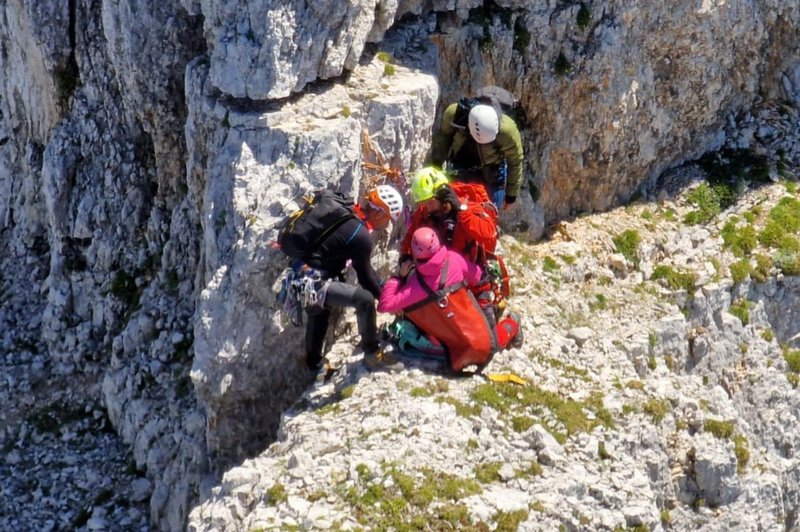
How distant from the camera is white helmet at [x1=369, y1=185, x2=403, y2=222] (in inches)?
583

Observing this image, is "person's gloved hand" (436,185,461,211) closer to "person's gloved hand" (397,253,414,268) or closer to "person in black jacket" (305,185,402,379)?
"person in black jacket" (305,185,402,379)

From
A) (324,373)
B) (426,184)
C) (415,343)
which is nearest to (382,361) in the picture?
(415,343)

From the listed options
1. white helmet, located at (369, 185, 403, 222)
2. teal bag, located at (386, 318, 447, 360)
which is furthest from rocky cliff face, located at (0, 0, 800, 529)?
teal bag, located at (386, 318, 447, 360)

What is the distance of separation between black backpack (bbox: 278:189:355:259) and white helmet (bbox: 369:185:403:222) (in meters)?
0.95

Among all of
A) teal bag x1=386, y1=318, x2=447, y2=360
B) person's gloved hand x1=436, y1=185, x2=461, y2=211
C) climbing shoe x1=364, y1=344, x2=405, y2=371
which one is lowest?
climbing shoe x1=364, y1=344, x2=405, y2=371

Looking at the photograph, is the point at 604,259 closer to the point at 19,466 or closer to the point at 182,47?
the point at 182,47

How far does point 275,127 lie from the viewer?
48.0 feet

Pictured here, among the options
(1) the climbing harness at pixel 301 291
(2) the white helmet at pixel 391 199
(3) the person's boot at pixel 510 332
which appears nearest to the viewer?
(1) the climbing harness at pixel 301 291

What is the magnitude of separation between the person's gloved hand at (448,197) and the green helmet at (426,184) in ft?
0.51

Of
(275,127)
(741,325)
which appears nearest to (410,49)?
(275,127)

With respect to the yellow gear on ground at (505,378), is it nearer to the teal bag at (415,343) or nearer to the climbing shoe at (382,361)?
the teal bag at (415,343)

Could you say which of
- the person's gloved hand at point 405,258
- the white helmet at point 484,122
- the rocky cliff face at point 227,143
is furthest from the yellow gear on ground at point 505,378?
the white helmet at point 484,122

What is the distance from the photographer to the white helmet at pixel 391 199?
14.8 meters

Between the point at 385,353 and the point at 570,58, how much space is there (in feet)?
24.8
